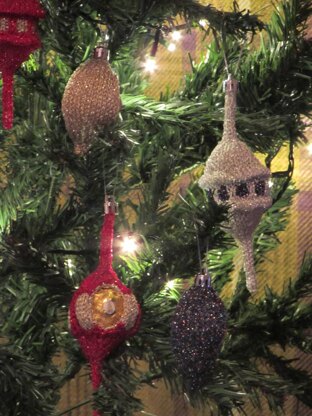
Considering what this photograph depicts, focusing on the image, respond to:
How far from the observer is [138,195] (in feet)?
2.12

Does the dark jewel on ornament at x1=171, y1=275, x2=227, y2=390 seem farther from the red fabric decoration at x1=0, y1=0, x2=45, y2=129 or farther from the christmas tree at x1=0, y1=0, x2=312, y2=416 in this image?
the red fabric decoration at x1=0, y1=0, x2=45, y2=129

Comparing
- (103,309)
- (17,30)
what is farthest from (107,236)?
(17,30)

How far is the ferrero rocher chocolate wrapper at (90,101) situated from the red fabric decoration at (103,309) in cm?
7

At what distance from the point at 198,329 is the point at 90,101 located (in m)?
0.21

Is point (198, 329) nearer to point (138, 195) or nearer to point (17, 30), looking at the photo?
point (138, 195)

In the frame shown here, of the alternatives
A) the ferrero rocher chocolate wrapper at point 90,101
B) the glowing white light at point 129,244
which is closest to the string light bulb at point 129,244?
the glowing white light at point 129,244

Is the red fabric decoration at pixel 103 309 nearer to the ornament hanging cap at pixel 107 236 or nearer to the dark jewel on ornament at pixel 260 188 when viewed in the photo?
the ornament hanging cap at pixel 107 236

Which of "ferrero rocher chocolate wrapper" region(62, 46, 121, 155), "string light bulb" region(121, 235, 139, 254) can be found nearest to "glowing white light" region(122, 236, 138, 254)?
"string light bulb" region(121, 235, 139, 254)

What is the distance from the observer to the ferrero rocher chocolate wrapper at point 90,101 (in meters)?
0.55

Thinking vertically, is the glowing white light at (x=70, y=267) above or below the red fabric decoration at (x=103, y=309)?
above

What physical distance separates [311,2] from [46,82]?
27cm

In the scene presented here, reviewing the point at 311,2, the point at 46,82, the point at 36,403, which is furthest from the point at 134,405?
the point at 311,2

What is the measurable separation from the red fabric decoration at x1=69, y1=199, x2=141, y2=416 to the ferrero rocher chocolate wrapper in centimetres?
7

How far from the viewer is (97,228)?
25.3 inches
